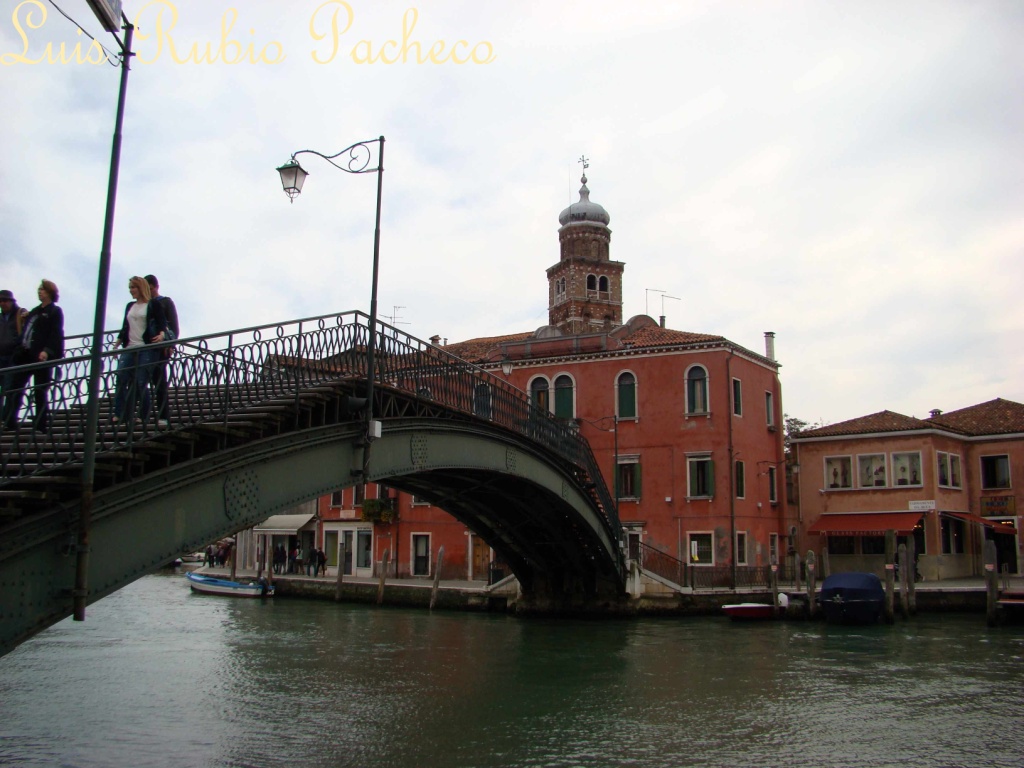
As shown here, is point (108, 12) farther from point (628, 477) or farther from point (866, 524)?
point (866, 524)

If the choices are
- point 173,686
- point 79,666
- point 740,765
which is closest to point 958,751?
point 740,765

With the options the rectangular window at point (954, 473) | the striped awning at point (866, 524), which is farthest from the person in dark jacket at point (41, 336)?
the rectangular window at point (954, 473)

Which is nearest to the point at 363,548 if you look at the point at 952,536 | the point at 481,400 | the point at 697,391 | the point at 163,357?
the point at 697,391

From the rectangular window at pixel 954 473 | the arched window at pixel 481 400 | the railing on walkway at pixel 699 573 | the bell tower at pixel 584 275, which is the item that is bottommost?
the railing on walkway at pixel 699 573

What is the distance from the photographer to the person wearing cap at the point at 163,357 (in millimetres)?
7957

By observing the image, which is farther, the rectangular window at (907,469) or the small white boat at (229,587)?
the small white boat at (229,587)

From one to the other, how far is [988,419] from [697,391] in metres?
9.86

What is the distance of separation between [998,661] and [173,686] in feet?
41.3

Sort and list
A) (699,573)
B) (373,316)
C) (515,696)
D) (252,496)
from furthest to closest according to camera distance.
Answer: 1. (699,573)
2. (515,696)
3. (373,316)
4. (252,496)

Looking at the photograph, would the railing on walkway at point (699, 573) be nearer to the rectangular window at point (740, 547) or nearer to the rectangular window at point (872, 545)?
the rectangular window at point (740, 547)

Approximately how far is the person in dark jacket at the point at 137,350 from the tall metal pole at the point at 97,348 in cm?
84

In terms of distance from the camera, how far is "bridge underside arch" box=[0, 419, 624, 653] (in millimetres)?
6953

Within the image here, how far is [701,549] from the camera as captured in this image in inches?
1069

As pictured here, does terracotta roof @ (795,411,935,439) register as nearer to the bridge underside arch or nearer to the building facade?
the building facade
